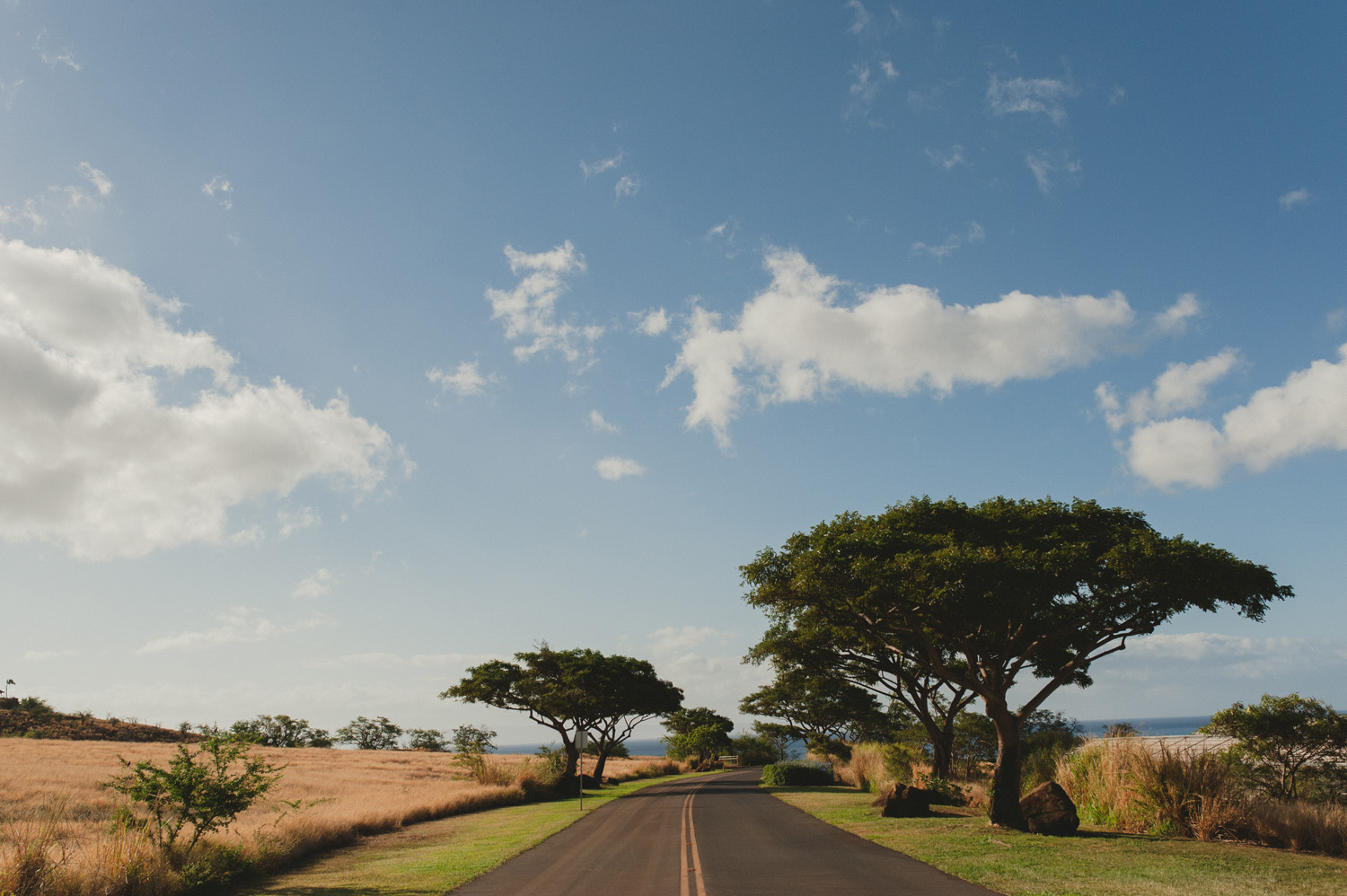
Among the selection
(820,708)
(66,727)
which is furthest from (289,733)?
(820,708)

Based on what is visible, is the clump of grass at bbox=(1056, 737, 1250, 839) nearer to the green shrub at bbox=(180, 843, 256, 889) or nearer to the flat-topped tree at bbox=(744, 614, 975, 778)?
the flat-topped tree at bbox=(744, 614, 975, 778)

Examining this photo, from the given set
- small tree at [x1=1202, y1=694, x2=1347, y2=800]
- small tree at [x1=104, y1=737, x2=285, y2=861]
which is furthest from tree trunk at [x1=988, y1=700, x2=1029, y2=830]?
small tree at [x1=104, y1=737, x2=285, y2=861]

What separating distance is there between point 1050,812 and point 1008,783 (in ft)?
4.76

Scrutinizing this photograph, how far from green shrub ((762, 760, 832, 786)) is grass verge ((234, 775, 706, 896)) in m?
16.7

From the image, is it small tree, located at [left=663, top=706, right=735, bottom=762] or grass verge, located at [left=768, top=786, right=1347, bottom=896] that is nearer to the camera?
grass verge, located at [left=768, top=786, right=1347, bottom=896]

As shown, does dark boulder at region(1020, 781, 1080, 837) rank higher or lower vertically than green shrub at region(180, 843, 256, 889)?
higher

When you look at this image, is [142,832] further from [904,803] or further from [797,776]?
[797,776]

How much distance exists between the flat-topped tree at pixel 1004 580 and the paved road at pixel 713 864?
245 inches

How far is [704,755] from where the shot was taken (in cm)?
8350

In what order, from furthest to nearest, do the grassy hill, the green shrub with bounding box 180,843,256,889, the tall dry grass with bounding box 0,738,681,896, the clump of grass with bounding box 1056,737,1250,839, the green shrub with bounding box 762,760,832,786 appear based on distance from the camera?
the grassy hill < the green shrub with bounding box 762,760,832,786 < the clump of grass with bounding box 1056,737,1250,839 < the green shrub with bounding box 180,843,256,889 < the tall dry grass with bounding box 0,738,681,896

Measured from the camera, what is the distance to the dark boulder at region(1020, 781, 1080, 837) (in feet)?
55.0

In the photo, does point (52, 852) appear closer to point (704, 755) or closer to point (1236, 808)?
point (1236, 808)

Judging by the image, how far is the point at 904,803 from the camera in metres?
21.3

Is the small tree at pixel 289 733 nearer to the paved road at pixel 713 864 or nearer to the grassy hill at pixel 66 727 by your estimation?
the grassy hill at pixel 66 727
